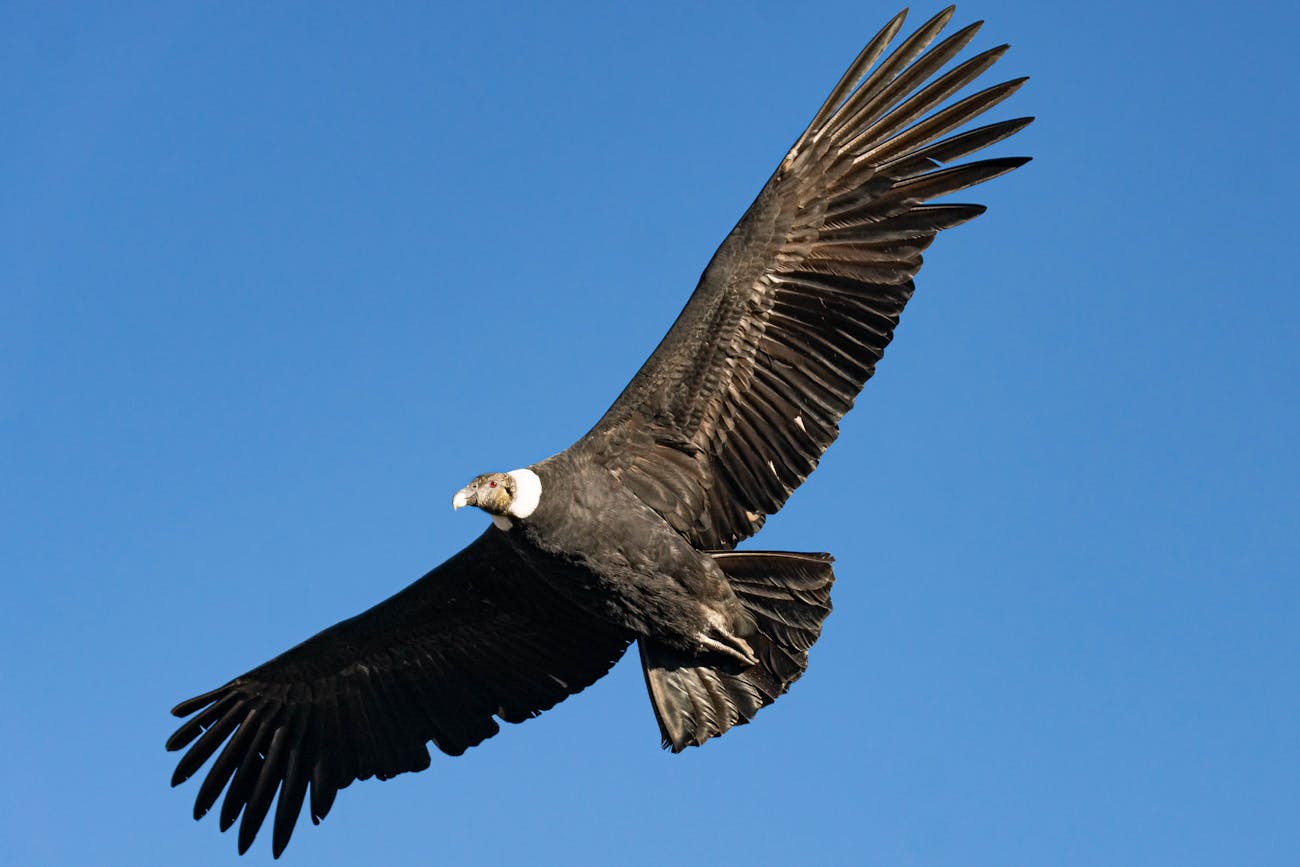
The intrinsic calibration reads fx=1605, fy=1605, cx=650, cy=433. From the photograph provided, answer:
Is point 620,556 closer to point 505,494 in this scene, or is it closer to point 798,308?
point 505,494

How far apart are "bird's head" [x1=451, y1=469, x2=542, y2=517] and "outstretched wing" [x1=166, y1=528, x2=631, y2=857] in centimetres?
115

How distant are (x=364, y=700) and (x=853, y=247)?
14.1ft

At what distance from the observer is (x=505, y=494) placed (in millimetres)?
8859

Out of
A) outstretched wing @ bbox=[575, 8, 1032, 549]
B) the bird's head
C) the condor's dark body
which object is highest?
outstretched wing @ bbox=[575, 8, 1032, 549]

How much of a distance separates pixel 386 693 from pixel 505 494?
2.25 meters

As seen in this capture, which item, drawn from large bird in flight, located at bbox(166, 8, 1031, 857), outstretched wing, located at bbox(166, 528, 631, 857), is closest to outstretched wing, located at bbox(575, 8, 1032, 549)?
large bird in flight, located at bbox(166, 8, 1031, 857)

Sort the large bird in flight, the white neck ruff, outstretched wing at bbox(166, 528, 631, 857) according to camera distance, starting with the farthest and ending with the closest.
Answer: outstretched wing at bbox(166, 528, 631, 857)
the large bird in flight
the white neck ruff

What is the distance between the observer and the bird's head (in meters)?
8.85

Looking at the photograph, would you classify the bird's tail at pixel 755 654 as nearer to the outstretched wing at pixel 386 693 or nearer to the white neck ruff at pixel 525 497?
the outstretched wing at pixel 386 693

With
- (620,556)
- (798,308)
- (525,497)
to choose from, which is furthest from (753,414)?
(525,497)

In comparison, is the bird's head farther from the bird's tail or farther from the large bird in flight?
the bird's tail

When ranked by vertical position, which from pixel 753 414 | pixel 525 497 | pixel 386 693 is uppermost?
pixel 753 414

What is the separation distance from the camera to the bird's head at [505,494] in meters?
8.85

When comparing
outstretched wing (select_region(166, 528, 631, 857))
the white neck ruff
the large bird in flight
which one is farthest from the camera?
outstretched wing (select_region(166, 528, 631, 857))
